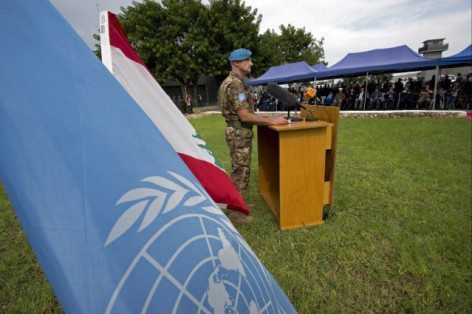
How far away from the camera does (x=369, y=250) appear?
2.53 meters

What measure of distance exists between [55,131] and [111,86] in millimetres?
220

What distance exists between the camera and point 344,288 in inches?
82.4

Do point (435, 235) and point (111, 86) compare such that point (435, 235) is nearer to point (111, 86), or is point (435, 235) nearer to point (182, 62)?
point (111, 86)

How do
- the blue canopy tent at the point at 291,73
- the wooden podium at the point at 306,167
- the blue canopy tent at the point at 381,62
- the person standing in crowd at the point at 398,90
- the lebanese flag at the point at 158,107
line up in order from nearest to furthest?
the lebanese flag at the point at 158,107 → the wooden podium at the point at 306,167 → the blue canopy tent at the point at 381,62 → the person standing in crowd at the point at 398,90 → the blue canopy tent at the point at 291,73

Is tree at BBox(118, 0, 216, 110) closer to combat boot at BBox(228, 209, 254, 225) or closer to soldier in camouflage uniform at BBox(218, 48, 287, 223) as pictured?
soldier in camouflage uniform at BBox(218, 48, 287, 223)

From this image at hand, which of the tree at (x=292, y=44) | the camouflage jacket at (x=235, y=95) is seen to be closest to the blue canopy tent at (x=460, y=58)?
the camouflage jacket at (x=235, y=95)

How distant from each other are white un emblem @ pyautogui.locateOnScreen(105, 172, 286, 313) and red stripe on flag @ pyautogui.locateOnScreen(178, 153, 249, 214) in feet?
1.91

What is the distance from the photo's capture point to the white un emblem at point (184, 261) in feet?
2.46

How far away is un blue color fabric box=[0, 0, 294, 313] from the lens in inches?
27.6

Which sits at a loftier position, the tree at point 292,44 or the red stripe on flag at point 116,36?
the tree at point 292,44

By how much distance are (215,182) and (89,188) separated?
94 cm

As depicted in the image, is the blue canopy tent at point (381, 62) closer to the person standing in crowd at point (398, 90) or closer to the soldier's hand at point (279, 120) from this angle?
the person standing in crowd at point (398, 90)

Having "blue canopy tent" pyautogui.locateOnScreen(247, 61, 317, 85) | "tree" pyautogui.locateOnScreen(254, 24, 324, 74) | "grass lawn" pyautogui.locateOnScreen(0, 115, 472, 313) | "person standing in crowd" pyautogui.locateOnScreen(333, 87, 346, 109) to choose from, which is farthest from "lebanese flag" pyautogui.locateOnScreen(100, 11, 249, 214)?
"tree" pyautogui.locateOnScreen(254, 24, 324, 74)

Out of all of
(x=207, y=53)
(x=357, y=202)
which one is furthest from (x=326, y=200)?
(x=207, y=53)
